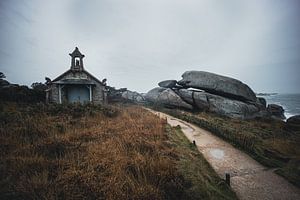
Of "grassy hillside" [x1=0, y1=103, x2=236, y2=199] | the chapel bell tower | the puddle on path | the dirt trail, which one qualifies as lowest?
the dirt trail

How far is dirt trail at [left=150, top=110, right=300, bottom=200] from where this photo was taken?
3835mm

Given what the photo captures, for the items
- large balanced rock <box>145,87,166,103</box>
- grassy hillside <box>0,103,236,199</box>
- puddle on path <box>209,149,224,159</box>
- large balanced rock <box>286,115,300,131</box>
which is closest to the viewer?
grassy hillside <box>0,103,236,199</box>

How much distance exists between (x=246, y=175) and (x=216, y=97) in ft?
48.9

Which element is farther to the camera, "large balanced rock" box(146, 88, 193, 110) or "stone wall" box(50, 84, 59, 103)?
"large balanced rock" box(146, 88, 193, 110)

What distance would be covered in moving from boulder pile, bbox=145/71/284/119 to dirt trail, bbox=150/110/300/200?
1145 centimetres

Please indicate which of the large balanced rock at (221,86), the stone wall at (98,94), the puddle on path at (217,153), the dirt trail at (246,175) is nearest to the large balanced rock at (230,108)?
the large balanced rock at (221,86)

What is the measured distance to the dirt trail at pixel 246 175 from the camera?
3.84m

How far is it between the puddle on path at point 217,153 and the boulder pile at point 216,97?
466 inches

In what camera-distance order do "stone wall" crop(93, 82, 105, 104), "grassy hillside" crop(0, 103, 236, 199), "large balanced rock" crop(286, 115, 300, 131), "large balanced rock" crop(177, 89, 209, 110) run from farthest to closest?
"stone wall" crop(93, 82, 105, 104) < "large balanced rock" crop(177, 89, 209, 110) < "large balanced rock" crop(286, 115, 300, 131) < "grassy hillside" crop(0, 103, 236, 199)

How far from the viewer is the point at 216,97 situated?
722 inches

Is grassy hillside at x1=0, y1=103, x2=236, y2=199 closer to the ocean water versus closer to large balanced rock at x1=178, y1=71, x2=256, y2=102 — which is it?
large balanced rock at x1=178, y1=71, x2=256, y2=102

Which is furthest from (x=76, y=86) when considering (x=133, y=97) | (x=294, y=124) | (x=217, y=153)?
(x=294, y=124)

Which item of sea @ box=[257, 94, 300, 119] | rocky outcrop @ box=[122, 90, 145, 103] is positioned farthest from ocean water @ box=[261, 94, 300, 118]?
rocky outcrop @ box=[122, 90, 145, 103]

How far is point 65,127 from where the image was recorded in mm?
7266
